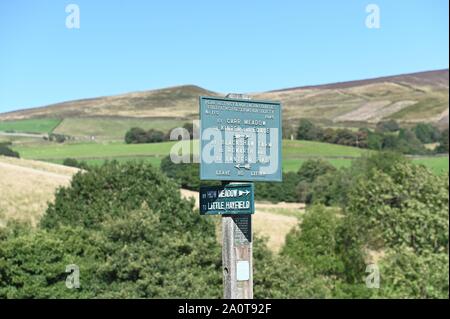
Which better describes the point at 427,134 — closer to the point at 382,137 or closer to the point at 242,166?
the point at 382,137

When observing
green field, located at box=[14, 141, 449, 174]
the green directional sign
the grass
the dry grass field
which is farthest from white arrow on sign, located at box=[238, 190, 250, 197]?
the grass

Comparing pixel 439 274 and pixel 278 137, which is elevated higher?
pixel 278 137

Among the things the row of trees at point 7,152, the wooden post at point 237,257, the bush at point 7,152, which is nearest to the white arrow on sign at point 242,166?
the wooden post at point 237,257

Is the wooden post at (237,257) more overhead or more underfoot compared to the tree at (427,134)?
more underfoot

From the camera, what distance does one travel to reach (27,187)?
251 feet

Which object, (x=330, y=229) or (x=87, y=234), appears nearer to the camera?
(x=87, y=234)

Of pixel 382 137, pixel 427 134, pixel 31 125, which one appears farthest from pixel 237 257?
pixel 427 134

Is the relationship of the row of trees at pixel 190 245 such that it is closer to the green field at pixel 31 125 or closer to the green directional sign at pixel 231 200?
the green directional sign at pixel 231 200

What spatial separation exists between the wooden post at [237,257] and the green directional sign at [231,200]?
152mm

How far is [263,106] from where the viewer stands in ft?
40.4

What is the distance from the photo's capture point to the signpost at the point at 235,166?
11.9m

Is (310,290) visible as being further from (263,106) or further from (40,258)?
(263,106)

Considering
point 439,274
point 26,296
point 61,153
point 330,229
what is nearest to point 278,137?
point 26,296
